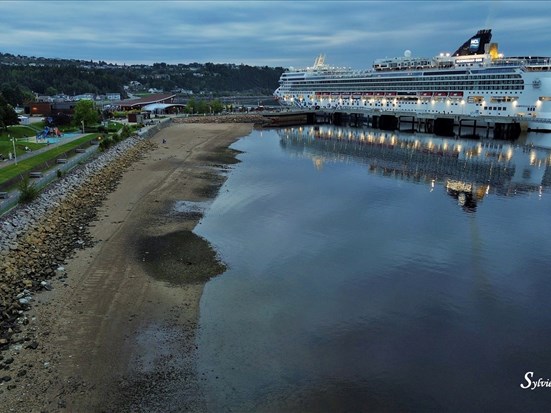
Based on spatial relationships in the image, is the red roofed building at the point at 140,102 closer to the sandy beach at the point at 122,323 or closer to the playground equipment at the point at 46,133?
the playground equipment at the point at 46,133

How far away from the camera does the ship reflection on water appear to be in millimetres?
38375

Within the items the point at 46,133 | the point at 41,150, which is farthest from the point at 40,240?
the point at 46,133

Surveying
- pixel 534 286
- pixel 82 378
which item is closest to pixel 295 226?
pixel 534 286

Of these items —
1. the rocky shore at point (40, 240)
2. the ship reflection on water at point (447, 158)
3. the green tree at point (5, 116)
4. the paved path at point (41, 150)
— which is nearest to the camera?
the rocky shore at point (40, 240)

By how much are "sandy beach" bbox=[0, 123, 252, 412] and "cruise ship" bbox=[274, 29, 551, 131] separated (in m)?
68.7

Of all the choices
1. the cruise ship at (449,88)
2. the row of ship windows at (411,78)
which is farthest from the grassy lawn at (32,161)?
the row of ship windows at (411,78)

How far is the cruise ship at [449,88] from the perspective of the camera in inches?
2958

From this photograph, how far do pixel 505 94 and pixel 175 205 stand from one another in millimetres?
69213

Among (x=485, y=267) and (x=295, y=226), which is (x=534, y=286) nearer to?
(x=485, y=267)

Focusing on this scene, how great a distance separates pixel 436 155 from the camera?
54594 millimetres

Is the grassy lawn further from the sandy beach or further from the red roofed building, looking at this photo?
the red roofed building

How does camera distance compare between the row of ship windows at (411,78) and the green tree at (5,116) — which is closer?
the green tree at (5,116)

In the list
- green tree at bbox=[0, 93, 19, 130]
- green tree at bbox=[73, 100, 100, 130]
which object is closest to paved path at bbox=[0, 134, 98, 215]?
green tree at bbox=[0, 93, 19, 130]

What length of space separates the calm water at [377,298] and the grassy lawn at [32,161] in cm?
1240
